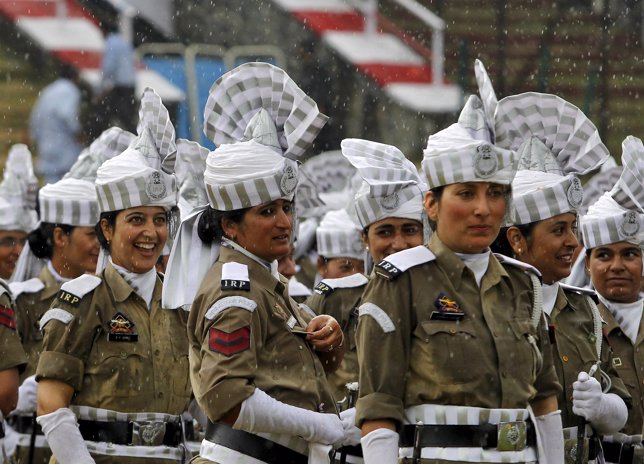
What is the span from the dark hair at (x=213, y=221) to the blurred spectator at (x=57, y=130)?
10544 mm

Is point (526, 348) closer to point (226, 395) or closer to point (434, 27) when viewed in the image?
point (226, 395)

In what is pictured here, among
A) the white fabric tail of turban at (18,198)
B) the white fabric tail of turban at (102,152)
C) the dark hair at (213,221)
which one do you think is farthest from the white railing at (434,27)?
the dark hair at (213,221)

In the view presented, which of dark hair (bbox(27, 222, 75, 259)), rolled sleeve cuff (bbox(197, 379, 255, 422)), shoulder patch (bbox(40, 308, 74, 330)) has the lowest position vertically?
rolled sleeve cuff (bbox(197, 379, 255, 422))

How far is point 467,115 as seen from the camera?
7082mm

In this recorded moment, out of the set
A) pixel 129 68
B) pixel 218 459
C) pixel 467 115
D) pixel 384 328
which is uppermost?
pixel 129 68

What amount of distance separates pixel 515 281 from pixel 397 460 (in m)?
0.86

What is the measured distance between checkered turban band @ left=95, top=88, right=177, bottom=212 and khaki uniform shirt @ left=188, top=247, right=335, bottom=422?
4.46 ft

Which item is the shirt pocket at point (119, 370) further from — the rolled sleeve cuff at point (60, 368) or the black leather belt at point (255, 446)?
the black leather belt at point (255, 446)

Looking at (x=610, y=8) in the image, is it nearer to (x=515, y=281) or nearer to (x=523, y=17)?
(x=523, y=17)

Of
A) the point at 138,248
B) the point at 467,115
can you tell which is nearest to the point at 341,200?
the point at 138,248

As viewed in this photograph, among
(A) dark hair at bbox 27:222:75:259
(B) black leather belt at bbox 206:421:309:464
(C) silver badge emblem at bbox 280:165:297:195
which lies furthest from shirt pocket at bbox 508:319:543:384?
(A) dark hair at bbox 27:222:75:259

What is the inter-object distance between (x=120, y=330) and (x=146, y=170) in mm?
791

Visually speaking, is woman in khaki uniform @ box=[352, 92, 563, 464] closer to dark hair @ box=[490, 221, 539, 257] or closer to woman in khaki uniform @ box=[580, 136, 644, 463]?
dark hair @ box=[490, 221, 539, 257]

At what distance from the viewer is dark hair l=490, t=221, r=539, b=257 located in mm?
8211
